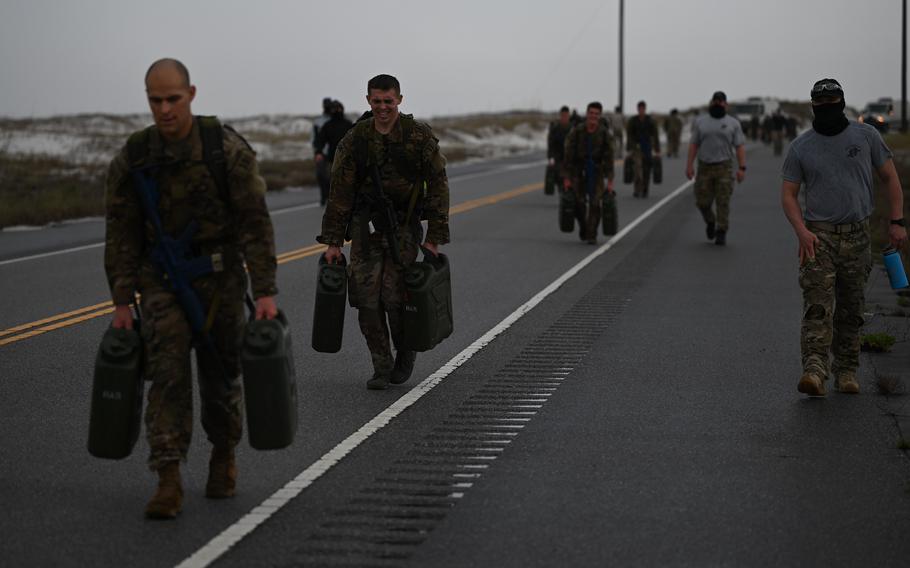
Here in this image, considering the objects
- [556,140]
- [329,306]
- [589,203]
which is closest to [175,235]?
[329,306]

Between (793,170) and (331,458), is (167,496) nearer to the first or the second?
(331,458)

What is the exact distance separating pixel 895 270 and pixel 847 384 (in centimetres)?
74

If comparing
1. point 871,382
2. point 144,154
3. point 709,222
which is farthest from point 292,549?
point 709,222

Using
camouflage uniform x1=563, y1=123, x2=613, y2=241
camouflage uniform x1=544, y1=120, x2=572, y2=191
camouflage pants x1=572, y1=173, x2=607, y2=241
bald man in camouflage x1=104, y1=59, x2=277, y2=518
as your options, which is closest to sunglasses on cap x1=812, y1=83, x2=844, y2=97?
bald man in camouflage x1=104, y1=59, x2=277, y2=518

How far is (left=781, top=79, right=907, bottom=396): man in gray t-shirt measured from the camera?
8828 mm

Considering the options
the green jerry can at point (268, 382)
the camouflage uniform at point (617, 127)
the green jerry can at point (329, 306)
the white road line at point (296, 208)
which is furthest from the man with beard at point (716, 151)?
the camouflage uniform at point (617, 127)

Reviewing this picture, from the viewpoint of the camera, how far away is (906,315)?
12789 millimetres

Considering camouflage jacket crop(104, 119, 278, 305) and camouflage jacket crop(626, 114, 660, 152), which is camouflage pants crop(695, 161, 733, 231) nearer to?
camouflage jacket crop(626, 114, 660, 152)

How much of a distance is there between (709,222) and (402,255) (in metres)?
11.4

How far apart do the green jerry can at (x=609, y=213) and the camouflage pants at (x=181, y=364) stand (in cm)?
1326

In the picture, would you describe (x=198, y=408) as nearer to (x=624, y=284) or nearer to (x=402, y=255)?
(x=402, y=255)

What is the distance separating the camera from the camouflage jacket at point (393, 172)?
8.95 metres

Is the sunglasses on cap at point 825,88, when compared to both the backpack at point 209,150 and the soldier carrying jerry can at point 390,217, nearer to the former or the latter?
the soldier carrying jerry can at point 390,217

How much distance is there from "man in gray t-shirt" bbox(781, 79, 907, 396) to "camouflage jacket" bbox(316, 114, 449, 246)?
6.70ft
